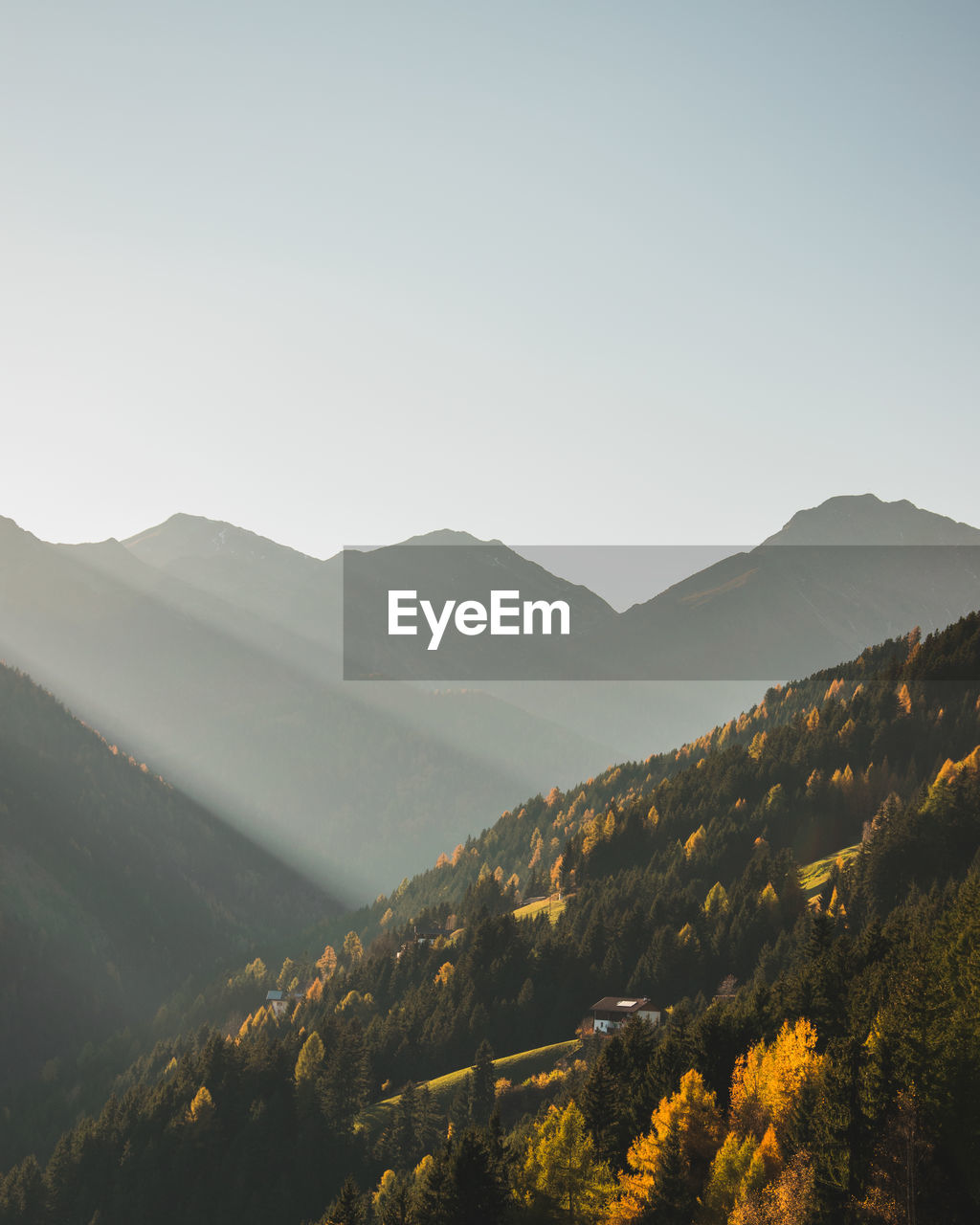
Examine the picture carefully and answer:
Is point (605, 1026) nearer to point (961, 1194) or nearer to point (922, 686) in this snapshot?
point (961, 1194)

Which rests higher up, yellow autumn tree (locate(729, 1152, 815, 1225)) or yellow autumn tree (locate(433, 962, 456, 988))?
yellow autumn tree (locate(729, 1152, 815, 1225))

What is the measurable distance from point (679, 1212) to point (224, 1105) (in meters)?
86.1

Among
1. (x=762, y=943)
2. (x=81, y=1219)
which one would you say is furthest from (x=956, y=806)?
(x=81, y=1219)

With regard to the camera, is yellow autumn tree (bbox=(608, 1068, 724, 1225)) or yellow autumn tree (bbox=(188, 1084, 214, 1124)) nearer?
yellow autumn tree (bbox=(608, 1068, 724, 1225))

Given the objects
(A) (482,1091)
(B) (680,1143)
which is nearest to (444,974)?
(A) (482,1091)

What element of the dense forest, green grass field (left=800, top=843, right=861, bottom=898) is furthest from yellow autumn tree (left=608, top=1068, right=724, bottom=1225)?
green grass field (left=800, top=843, right=861, bottom=898)

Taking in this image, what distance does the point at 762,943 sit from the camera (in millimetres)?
132375

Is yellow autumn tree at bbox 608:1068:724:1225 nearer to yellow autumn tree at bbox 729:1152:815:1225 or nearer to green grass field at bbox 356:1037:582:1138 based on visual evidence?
yellow autumn tree at bbox 729:1152:815:1225

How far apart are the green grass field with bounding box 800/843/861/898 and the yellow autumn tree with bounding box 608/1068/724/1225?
278 feet

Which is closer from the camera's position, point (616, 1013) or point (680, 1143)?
point (680, 1143)

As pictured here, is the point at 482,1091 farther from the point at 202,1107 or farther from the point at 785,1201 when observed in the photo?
the point at 785,1201

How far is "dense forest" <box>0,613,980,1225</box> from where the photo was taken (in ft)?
179

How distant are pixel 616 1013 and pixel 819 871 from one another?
146 feet

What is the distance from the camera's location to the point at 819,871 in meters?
155
